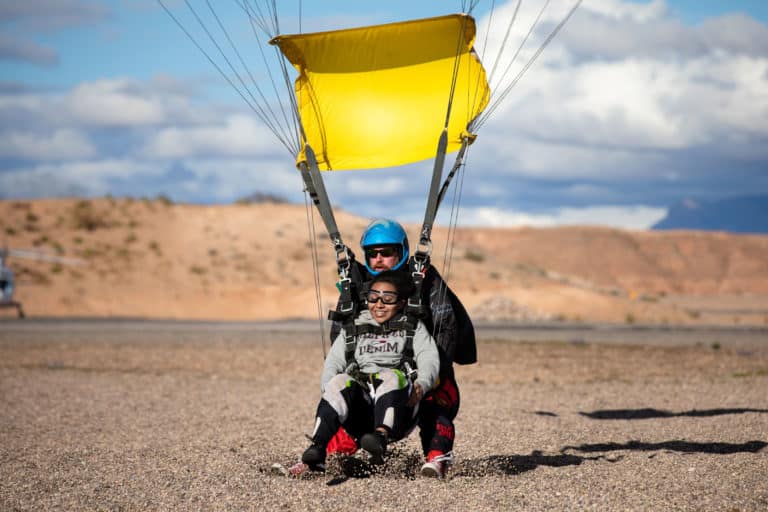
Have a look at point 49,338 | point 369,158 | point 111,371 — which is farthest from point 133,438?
point 49,338

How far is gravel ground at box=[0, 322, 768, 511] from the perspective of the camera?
666 cm

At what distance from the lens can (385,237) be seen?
7270 millimetres

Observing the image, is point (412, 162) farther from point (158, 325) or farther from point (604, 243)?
point (604, 243)

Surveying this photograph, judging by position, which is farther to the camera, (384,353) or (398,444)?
(398,444)

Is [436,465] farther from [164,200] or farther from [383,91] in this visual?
[164,200]

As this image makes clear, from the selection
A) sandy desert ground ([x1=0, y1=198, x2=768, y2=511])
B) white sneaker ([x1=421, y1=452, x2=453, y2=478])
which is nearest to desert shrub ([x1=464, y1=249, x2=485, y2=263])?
sandy desert ground ([x1=0, y1=198, x2=768, y2=511])

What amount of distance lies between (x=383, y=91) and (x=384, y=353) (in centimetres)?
300

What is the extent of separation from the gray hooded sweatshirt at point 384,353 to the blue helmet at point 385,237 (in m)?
0.56

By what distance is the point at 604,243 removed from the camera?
349 feet

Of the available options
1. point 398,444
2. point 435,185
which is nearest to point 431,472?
point 398,444

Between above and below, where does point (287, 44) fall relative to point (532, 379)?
above

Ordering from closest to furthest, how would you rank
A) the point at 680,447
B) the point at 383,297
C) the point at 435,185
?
the point at 383,297
the point at 435,185
the point at 680,447

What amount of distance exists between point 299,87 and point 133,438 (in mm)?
4432

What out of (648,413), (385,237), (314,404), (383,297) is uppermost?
(385,237)
